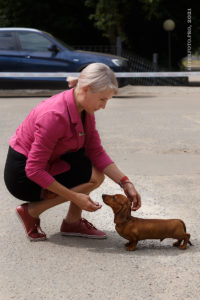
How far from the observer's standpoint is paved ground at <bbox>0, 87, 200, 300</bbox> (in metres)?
3.04

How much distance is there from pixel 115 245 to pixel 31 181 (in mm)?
729

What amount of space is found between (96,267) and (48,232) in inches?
30.5

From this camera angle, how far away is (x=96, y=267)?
336 cm

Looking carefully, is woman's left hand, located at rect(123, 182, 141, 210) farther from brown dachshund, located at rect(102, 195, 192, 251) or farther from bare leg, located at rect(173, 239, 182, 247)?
bare leg, located at rect(173, 239, 182, 247)

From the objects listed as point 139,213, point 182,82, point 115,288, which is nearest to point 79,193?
point 115,288

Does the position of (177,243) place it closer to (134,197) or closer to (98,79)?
(134,197)

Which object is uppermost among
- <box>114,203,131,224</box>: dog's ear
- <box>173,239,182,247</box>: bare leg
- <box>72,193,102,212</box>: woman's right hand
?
<box>72,193,102,212</box>: woman's right hand

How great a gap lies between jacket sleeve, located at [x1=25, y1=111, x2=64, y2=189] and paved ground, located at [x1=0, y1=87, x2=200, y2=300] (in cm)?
53

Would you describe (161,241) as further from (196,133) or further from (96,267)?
(196,133)

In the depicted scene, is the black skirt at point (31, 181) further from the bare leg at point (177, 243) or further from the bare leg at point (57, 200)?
the bare leg at point (177, 243)

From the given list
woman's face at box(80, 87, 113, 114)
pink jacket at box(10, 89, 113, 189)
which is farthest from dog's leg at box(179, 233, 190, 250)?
woman's face at box(80, 87, 113, 114)

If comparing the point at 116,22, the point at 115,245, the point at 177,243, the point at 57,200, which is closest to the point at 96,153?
the point at 57,200

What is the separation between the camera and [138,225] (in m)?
3.54

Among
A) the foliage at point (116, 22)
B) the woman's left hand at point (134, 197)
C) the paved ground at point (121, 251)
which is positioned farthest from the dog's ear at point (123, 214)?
the foliage at point (116, 22)
